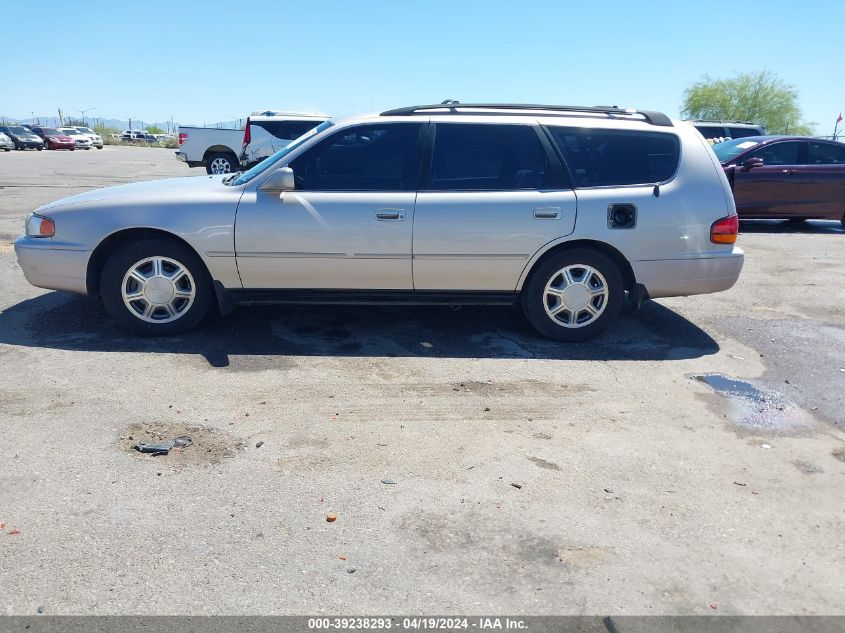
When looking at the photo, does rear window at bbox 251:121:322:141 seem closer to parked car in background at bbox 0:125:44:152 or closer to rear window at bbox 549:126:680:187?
rear window at bbox 549:126:680:187

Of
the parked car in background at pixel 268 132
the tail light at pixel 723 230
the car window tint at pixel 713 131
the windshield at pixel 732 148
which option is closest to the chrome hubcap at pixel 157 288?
the tail light at pixel 723 230

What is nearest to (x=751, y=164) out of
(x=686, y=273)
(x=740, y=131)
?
(x=740, y=131)

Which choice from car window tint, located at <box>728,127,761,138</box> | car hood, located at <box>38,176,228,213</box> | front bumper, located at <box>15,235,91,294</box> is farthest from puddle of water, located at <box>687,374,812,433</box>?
car window tint, located at <box>728,127,761,138</box>

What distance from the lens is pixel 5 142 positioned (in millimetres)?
44219

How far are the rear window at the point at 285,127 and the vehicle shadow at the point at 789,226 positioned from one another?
10736mm

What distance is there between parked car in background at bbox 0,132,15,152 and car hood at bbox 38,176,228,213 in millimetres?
44967

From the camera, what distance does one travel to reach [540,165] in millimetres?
5707

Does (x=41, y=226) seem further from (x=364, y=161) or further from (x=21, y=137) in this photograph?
(x=21, y=137)

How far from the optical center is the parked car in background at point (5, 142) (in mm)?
43884

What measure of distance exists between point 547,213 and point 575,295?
686 mm

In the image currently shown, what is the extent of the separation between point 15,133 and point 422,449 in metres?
51.1

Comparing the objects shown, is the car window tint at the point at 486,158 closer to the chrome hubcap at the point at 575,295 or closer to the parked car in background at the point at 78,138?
the chrome hubcap at the point at 575,295

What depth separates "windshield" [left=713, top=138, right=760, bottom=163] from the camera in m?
12.3

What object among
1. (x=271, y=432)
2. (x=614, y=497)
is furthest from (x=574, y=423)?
(x=271, y=432)
